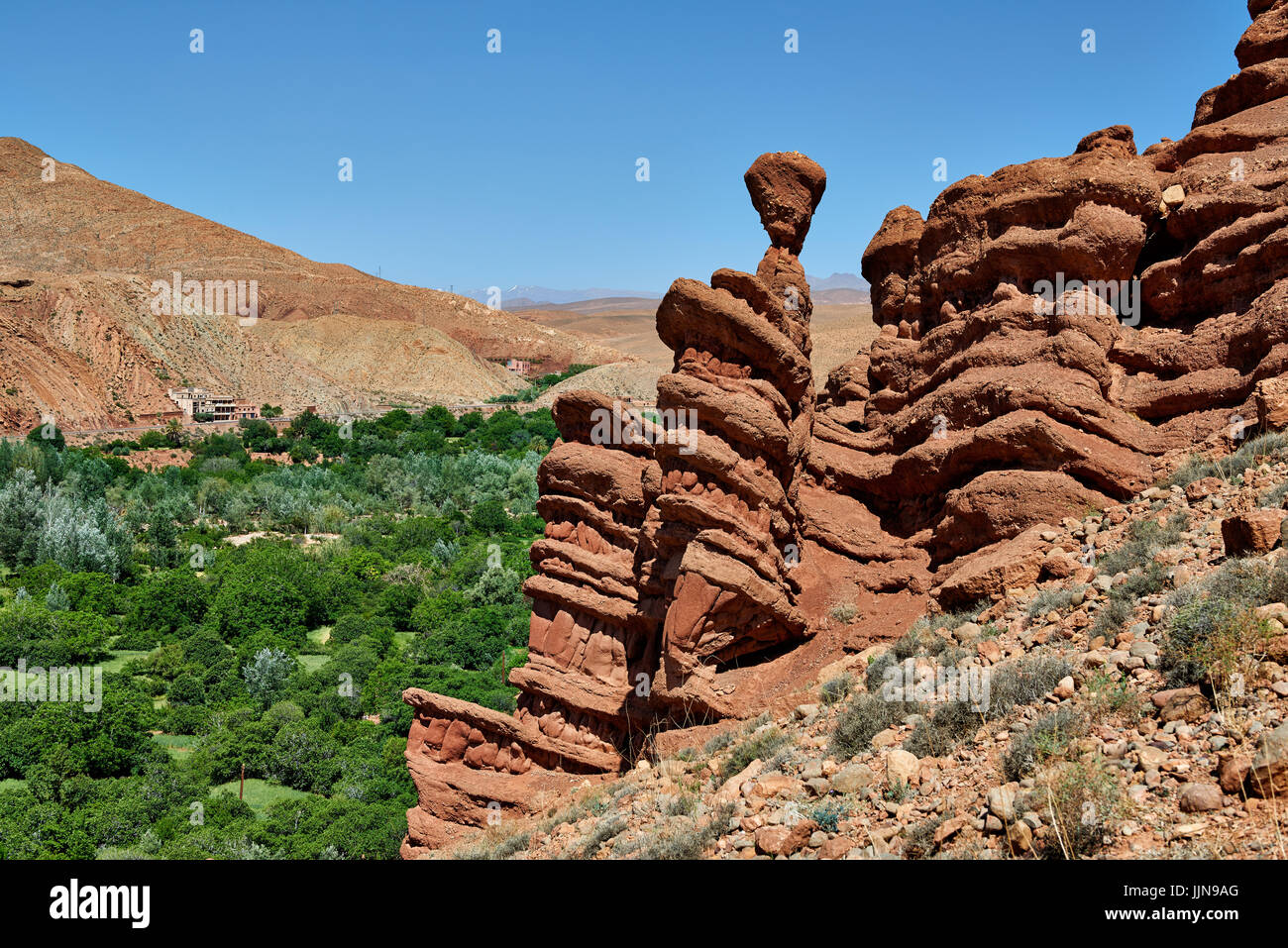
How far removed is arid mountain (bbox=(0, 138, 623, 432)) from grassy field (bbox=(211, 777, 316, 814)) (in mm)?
63956

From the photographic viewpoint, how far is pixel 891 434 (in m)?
14.4

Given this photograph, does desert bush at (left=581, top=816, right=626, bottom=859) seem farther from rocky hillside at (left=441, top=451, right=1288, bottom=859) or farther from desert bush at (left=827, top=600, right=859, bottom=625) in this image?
desert bush at (left=827, top=600, right=859, bottom=625)

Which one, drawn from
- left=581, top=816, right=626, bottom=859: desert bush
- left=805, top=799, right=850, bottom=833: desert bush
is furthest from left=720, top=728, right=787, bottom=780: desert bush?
left=805, top=799, right=850, bottom=833: desert bush

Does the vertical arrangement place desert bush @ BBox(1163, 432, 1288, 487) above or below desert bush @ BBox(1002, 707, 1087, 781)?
above

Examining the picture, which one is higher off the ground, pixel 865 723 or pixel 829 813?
pixel 865 723

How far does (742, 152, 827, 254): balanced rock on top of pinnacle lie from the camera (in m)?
14.7

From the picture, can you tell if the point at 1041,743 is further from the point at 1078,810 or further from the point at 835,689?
the point at 835,689

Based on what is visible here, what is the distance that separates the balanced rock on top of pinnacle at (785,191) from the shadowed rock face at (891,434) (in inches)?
1.3

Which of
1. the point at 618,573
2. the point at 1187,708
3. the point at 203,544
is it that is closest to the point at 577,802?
the point at 618,573

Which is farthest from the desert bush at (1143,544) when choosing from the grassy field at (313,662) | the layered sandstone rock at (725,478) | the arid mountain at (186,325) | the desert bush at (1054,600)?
the arid mountain at (186,325)

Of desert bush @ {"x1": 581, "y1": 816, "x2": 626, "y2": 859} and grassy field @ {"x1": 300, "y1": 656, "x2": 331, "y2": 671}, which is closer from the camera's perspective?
desert bush @ {"x1": 581, "y1": 816, "x2": 626, "y2": 859}

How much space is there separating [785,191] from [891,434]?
400 cm

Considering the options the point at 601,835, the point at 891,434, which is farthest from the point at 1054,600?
the point at 891,434

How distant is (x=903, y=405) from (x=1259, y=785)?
1006cm
